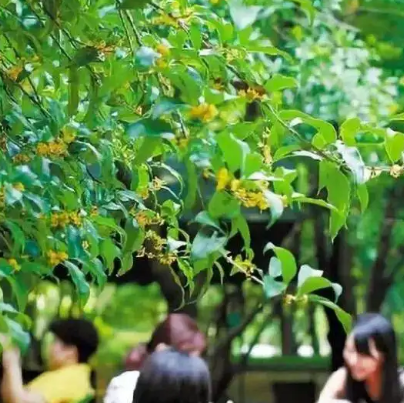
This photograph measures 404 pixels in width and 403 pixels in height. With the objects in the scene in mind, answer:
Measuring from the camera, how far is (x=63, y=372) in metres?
3.16

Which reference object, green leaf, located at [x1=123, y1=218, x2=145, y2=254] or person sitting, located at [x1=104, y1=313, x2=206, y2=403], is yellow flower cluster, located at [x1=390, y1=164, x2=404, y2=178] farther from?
person sitting, located at [x1=104, y1=313, x2=206, y2=403]

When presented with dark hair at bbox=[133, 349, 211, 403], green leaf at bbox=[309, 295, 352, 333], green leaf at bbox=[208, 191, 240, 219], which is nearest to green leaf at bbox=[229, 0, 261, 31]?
green leaf at bbox=[208, 191, 240, 219]

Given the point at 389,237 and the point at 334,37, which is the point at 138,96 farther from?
the point at 389,237

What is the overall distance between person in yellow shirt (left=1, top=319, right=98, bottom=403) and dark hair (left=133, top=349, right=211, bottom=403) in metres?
0.76

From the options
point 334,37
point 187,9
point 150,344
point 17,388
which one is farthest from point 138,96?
point 334,37

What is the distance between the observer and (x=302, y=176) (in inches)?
210

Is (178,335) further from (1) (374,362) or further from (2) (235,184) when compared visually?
(2) (235,184)

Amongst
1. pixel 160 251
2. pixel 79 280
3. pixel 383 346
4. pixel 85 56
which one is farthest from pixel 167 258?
pixel 383 346

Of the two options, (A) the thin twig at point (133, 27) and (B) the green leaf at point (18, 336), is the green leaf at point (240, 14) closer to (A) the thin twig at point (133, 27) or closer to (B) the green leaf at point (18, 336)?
(A) the thin twig at point (133, 27)

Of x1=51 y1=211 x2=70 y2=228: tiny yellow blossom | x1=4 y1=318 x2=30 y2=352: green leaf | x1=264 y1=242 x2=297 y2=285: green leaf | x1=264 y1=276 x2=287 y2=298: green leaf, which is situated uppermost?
x1=51 y1=211 x2=70 y2=228: tiny yellow blossom

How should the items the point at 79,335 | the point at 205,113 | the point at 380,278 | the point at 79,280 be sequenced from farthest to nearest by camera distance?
1. the point at 380,278
2. the point at 79,335
3. the point at 79,280
4. the point at 205,113

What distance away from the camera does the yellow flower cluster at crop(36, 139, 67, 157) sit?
4.50 feet

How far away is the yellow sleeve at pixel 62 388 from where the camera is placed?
3080 millimetres

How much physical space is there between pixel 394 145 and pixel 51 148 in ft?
1.49
